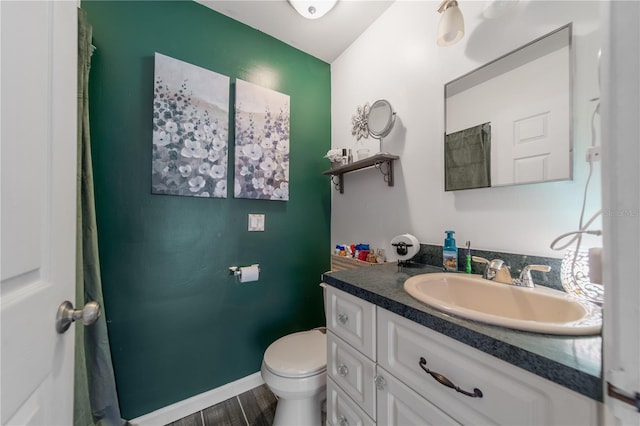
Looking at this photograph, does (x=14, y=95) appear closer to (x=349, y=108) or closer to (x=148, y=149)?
(x=148, y=149)

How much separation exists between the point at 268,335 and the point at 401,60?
199 cm

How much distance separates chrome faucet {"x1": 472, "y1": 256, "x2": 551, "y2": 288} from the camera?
0.79 m

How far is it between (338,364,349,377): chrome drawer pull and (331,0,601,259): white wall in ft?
2.43

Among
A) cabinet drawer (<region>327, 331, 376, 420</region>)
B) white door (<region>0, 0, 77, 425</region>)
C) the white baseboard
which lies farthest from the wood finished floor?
white door (<region>0, 0, 77, 425</region>)

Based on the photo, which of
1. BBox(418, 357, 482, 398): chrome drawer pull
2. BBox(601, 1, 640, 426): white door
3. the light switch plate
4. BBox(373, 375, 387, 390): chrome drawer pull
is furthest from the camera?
the light switch plate

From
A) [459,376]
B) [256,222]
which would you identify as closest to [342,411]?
[459,376]

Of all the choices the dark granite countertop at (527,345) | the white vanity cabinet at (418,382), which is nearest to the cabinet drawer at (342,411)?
the white vanity cabinet at (418,382)

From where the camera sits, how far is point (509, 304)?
80 cm

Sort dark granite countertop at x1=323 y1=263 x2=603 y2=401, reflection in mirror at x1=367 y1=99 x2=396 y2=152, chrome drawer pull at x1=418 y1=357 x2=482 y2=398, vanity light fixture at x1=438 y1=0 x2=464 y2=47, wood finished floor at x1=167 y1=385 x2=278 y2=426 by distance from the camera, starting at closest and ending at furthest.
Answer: dark granite countertop at x1=323 y1=263 x2=603 y2=401 → chrome drawer pull at x1=418 y1=357 x2=482 y2=398 → vanity light fixture at x1=438 y1=0 x2=464 y2=47 → wood finished floor at x1=167 y1=385 x2=278 y2=426 → reflection in mirror at x1=367 y1=99 x2=396 y2=152

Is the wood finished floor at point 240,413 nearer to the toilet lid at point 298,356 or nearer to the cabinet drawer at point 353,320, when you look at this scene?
the toilet lid at point 298,356

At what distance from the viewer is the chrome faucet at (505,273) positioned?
794 millimetres

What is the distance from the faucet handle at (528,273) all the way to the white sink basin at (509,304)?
0.10 ft

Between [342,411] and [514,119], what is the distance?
4.48 feet

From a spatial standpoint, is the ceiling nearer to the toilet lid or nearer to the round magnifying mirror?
the round magnifying mirror
